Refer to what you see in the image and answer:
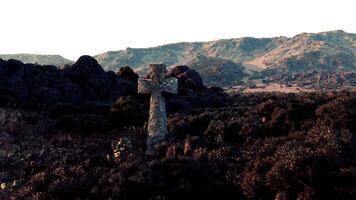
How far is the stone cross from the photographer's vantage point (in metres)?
18.3

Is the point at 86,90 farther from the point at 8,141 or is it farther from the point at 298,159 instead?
the point at 298,159

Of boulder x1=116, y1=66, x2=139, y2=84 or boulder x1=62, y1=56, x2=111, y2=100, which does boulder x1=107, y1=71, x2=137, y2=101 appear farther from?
boulder x1=116, y1=66, x2=139, y2=84

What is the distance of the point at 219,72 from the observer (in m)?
134

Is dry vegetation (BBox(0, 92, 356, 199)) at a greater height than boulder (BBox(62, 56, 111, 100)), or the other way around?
boulder (BBox(62, 56, 111, 100))

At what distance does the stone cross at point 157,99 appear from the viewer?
18.3 meters

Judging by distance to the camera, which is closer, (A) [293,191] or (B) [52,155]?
(A) [293,191]

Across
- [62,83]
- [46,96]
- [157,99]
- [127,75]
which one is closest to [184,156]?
[157,99]

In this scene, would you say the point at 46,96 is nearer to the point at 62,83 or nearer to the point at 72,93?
the point at 72,93

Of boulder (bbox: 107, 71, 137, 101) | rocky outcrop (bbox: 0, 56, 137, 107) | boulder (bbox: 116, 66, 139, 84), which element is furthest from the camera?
boulder (bbox: 116, 66, 139, 84)

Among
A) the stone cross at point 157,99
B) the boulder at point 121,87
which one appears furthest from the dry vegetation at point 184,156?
the boulder at point 121,87

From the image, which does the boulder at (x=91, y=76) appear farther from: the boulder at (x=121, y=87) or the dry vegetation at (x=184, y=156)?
the dry vegetation at (x=184, y=156)

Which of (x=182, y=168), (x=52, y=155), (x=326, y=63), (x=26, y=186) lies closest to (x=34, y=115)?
(x=52, y=155)

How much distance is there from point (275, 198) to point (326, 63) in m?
171

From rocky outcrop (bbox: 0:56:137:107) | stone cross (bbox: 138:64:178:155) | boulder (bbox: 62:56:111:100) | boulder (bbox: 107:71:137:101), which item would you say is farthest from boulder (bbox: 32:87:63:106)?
stone cross (bbox: 138:64:178:155)
